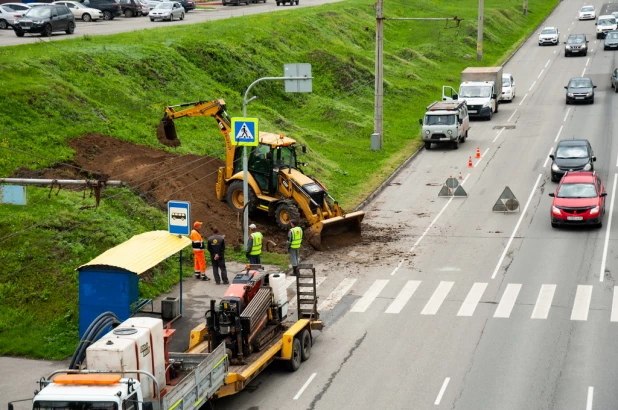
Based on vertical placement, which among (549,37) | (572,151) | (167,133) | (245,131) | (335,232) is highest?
(245,131)

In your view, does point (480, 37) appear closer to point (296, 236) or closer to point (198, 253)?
point (296, 236)

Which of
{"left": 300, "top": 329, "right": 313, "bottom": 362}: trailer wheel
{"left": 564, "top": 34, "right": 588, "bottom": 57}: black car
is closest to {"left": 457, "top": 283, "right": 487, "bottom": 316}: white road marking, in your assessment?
{"left": 300, "top": 329, "right": 313, "bottom": 362}: trailer wheel

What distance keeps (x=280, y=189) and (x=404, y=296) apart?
734 cm

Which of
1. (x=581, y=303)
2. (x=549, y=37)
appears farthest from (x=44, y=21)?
(x=549, y=37)

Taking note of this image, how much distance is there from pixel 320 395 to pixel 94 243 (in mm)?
10632

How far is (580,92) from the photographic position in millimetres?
58219

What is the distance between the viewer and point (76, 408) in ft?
51.1

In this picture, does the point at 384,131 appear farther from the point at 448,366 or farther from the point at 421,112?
the point at 448,366

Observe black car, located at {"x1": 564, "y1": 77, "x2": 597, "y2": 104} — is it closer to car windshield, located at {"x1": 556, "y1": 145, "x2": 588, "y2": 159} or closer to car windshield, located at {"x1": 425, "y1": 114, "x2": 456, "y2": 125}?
car windshield, located at {"x1": 425, "y1": 114, "x2": 456, "y2": 125}

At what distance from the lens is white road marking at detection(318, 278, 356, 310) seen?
2764 centimetres

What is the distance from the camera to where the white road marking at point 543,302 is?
86.3ft

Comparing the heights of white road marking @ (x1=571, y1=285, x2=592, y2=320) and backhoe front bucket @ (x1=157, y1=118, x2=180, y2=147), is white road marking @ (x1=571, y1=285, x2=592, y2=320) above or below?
below

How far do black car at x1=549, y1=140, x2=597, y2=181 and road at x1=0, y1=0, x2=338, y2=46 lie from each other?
1084 inches

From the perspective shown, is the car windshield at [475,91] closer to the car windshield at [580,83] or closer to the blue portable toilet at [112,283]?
the car windshield at [580,83]
